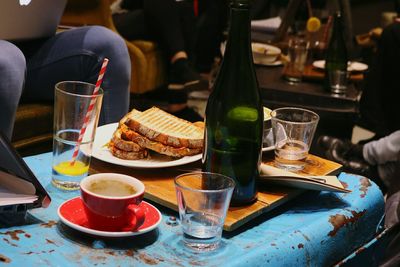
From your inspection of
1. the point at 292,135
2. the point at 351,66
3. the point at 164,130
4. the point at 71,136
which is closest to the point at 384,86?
the point at 351,66

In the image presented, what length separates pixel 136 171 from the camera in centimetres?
109

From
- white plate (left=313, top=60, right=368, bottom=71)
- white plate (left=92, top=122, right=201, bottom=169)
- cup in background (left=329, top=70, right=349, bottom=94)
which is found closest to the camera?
white plate (left=92, top=122, right=201, bottom=169)

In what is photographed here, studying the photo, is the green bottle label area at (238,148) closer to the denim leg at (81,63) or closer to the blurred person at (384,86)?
the denim leg at (81,63)

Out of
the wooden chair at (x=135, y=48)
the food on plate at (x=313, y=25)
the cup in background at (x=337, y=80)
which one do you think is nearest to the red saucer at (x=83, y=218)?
the cup in background at (x=337, y=80)

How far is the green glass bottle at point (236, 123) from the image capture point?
99 cm

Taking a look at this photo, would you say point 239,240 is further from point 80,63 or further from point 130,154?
point 80,63

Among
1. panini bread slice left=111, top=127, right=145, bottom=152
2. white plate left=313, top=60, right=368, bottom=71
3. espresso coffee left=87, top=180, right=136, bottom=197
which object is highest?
espresso coffee left=87, top=180, right=136, bottom=197

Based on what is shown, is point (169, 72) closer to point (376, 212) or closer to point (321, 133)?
point (321, 133)

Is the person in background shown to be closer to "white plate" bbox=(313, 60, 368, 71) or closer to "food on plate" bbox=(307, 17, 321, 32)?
"food on plate" bbox=(307, 17, 321, 32)

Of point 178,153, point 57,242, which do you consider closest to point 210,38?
point 178,153

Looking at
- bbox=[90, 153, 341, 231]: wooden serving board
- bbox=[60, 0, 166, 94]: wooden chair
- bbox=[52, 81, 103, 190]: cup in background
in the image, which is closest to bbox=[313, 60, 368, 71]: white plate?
bbox=[60, 0, 166, 94]: wooden chair

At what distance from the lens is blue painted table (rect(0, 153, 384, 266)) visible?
0.83 metres

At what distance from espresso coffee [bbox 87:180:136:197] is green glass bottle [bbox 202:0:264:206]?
154mm

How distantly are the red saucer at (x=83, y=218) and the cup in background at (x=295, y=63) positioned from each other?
4.17 feet
